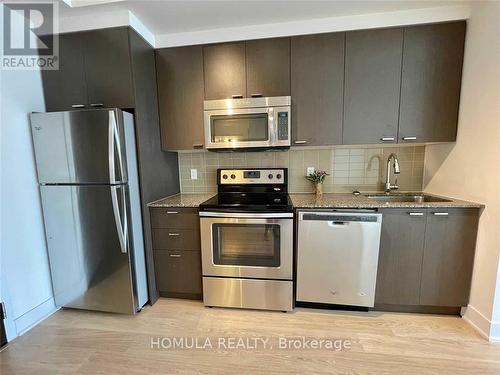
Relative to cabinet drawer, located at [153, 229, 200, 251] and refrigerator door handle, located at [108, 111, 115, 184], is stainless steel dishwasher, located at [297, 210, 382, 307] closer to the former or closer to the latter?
cabinet drawer, located at [153, 229, 200, 251]

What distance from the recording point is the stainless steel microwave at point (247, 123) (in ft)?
6.44

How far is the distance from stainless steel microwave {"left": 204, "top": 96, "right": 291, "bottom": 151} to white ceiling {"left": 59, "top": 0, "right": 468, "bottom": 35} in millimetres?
634

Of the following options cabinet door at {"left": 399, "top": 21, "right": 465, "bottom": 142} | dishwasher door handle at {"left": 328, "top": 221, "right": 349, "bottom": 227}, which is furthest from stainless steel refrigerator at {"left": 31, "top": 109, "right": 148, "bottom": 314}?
cabinet door at {"left": 399, "top": 21, "right": 465, "bottom": 142}

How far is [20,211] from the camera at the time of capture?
5.78 ft

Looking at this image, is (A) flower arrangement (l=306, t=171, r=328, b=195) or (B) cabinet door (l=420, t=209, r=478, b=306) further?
(A) flower arrangement (l=306, t=171, r=328, b=195)

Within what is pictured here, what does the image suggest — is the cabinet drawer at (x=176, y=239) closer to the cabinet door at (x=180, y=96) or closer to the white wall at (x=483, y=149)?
the cabinet door at (x=180, y=96)

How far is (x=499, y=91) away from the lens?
1511mm

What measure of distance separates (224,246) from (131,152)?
1.06m

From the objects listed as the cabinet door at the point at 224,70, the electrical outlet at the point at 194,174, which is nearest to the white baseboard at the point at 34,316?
the electrical outlet at the point at 194,174

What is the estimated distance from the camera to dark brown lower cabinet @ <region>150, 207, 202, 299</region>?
201 centimetres

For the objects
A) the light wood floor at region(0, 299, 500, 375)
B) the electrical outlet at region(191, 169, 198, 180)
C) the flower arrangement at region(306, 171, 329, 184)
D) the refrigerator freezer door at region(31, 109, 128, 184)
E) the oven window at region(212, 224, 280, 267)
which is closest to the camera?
the light wood floor at region(0, 299, 500, 375)

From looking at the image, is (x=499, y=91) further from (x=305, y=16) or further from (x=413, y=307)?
(x=413, y=307)

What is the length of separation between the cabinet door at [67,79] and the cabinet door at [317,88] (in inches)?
Result: 68.2

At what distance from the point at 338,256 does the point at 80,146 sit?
83.9 inches
